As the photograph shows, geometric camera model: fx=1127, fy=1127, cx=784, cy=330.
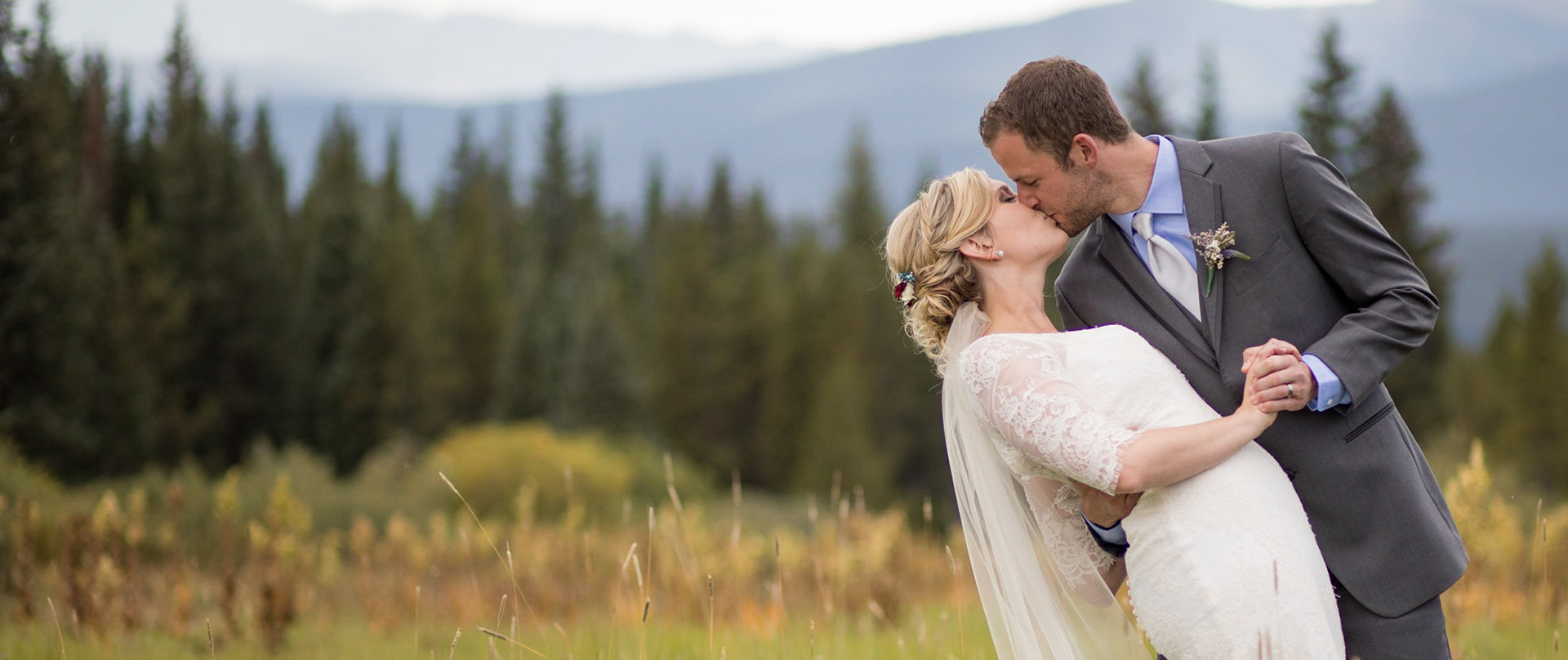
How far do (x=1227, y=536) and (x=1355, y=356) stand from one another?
0.50 m

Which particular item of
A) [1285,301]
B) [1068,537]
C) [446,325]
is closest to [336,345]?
[446,325]

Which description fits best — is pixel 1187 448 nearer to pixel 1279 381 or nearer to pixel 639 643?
pixel 1279 381

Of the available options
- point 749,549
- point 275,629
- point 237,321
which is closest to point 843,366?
point 237,321

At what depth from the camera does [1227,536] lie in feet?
8.50

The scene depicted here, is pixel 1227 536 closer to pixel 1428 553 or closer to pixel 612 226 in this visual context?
pixel 1428 553

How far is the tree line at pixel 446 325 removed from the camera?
26.7 meters

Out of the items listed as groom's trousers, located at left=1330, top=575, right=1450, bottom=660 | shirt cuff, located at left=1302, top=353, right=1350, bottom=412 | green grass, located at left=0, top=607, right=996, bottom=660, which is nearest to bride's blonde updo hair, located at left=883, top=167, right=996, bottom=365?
shirt cuff, located at left=1302, top=353, right=1350, bottom=412

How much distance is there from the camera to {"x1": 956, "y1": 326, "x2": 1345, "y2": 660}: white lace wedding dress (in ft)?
8.41

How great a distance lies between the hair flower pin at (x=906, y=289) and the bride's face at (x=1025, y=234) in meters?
0.27

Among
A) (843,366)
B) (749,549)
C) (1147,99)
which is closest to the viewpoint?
(749,549)

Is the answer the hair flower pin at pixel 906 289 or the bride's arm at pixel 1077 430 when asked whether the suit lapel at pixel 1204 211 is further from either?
the hair flower pin at pixel 906 289

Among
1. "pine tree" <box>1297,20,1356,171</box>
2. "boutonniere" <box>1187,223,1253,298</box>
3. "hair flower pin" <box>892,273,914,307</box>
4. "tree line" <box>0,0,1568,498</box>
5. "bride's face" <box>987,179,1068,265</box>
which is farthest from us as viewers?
"pine tree" <box>1297,20,1356,171</box>

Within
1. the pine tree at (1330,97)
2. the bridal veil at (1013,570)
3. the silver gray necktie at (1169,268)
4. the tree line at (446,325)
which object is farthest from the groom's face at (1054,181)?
the pine tree at (1330,97)

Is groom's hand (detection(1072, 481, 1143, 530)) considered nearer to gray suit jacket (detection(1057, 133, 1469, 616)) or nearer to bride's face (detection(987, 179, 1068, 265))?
gray suit jacket (detection(1057, 133, 1469, 616))
